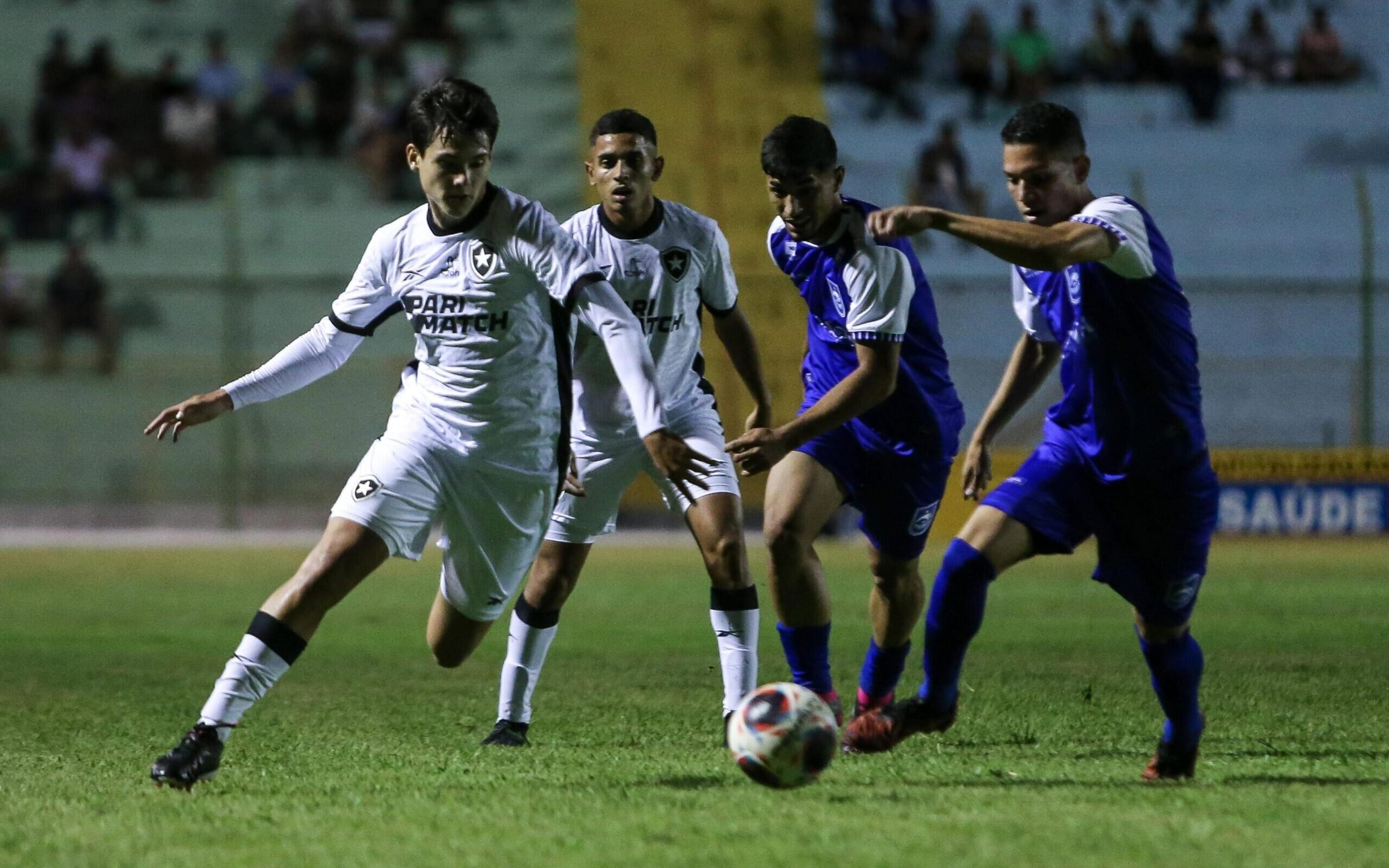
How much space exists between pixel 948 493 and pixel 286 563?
659cm

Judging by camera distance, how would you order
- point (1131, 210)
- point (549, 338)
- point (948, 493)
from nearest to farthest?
point (1131, 210) → point (549, 338) → point (948, 493)

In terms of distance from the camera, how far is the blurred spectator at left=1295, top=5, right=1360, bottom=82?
2736 centimetres

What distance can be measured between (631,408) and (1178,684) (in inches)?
89.5

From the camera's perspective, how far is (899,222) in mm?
4945

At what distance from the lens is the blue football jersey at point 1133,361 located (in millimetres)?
5344

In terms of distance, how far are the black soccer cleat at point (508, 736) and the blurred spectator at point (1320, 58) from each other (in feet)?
78.8

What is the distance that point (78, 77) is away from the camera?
81.6 feet

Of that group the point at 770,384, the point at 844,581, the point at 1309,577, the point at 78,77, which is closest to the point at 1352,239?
the point at 770,384

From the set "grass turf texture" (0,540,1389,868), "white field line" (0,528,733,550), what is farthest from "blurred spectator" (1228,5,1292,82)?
"grass turf texture" (0,540,1389,868)

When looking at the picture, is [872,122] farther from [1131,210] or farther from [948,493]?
[1131,210]

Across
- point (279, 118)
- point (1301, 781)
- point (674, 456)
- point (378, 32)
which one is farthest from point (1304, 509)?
point (378, 32)

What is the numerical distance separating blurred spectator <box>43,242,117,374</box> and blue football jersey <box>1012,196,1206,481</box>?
55.6ft

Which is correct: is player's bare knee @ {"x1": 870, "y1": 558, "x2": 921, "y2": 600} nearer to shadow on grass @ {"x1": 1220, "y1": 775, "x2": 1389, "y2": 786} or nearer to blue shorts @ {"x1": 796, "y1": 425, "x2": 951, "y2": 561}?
blue shorts @ {"x1": 796, "y1": 425, "x2": 951, "y2": 561}

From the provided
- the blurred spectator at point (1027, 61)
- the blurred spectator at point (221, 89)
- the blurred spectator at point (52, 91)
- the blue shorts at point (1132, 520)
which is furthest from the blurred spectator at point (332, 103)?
the blue shorts at point (1132, 520)
